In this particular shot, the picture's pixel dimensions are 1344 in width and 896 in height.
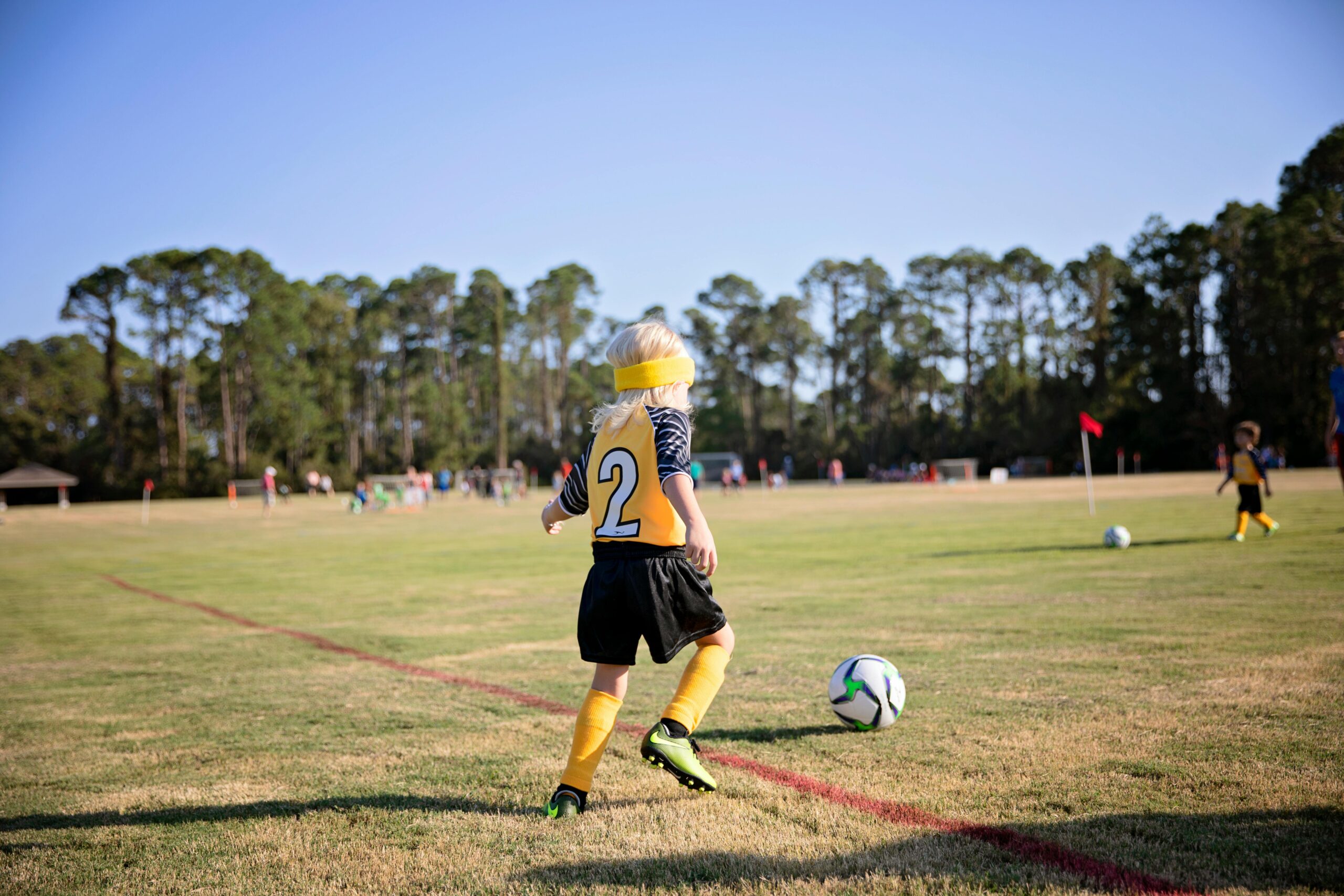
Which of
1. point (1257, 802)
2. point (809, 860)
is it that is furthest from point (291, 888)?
point (1257, 802)

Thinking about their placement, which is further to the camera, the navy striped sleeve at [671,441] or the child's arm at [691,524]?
the navy striped sleeve at [671,441]

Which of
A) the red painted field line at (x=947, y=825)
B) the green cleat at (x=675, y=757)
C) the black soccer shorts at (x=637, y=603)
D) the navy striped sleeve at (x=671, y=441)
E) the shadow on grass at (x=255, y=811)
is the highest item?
the navy striped sleeve at (x=671, y=441)

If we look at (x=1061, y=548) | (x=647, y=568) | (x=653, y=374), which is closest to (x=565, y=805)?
(x=647, y=568)

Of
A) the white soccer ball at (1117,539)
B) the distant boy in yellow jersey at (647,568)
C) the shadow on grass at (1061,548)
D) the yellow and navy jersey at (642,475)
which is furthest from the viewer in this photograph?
the shadow on grass at (1061,548)

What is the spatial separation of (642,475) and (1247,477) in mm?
13499

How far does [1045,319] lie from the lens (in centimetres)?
7888

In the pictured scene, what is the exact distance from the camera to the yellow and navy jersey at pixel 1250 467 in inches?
542

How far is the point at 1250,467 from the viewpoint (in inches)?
544

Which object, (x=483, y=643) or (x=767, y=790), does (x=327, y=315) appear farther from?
(x=767, y=790)

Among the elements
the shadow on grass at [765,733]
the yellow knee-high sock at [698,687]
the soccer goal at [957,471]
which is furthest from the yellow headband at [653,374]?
the soccer goal at [957,471]

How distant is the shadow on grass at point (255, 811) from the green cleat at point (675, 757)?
321 millimetres

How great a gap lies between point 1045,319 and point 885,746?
81.8 meters

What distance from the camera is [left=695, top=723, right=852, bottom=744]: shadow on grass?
480 centimetres

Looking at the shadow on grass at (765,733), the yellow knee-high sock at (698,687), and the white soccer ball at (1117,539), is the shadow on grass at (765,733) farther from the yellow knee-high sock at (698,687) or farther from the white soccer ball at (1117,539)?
the white soccer ball at (1117,539)
